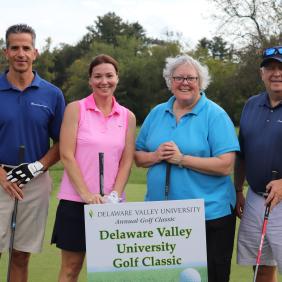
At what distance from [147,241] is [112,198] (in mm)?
362

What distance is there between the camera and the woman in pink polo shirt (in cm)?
389

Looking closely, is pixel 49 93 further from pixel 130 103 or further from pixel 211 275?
pixel 130 103

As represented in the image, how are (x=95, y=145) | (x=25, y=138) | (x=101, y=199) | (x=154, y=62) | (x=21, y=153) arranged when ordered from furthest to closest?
Answer: (x=154, y=62), (x=25, y=138), (x=21, y=153), (x=95, y=145), (x=101, y=199)

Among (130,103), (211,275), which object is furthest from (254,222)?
(130,103)

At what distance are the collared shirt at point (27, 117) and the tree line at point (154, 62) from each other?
39.5ft

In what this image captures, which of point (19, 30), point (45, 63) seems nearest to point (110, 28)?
point (45, 63)

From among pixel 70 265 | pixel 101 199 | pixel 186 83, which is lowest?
pixel 70 265

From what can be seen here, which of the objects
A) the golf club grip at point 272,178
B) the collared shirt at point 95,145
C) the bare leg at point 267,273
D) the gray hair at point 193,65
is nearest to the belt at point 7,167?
the collared shirt at point 95,145

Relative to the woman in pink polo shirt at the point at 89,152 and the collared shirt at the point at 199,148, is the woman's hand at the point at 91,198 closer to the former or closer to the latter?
the woman in pink polo shirt at the point at 89,152

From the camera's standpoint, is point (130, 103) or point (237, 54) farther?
point (130, 103)

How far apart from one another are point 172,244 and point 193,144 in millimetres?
669

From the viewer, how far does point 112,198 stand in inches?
148

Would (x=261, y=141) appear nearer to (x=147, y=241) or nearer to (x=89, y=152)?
(x=147, y=241)

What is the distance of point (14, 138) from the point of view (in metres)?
4.07
